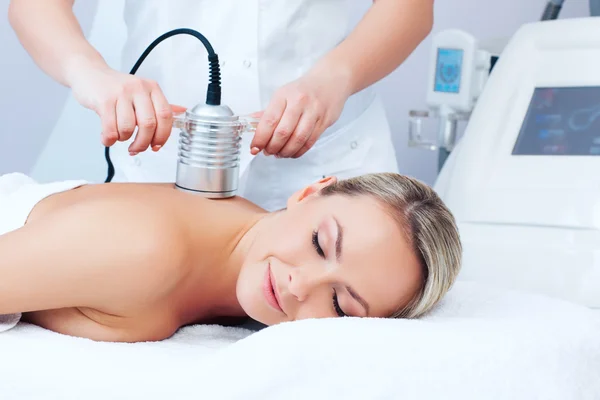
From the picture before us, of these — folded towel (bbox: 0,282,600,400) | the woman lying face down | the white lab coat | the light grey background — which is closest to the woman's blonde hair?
the woman lying face down

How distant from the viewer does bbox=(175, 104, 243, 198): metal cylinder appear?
118cm

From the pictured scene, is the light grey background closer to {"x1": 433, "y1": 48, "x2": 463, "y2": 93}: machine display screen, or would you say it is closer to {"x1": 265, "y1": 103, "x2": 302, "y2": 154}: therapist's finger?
{"x1": 433, "y1": 48, "x2": 463, "y2": 93}: machine display screen

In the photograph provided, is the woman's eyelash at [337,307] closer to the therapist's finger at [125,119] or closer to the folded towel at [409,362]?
the folded towel at [409,362]

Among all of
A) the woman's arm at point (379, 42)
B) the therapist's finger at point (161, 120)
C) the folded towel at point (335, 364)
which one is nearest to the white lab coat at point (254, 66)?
the woman's arm at point (379, 42)

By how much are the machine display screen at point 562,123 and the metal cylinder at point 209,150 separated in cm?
58

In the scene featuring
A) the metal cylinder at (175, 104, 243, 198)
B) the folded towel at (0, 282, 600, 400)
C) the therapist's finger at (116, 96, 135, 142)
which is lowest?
the folded towel at (0, 282, 600, 400)

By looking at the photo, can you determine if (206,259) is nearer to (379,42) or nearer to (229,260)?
(229,260)

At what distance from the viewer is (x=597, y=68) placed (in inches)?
59.3

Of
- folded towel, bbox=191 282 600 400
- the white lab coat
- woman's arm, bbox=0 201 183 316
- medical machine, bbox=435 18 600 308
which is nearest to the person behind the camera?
folded towel, bbox=191 282 600 400

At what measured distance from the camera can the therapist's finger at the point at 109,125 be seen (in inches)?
44.1

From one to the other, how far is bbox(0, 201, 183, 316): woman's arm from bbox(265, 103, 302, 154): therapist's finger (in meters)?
0.21

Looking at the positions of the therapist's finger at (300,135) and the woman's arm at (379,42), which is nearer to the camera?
the therapist's finger at (300,135)

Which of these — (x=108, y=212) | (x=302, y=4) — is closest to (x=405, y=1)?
(x=302, y=4)

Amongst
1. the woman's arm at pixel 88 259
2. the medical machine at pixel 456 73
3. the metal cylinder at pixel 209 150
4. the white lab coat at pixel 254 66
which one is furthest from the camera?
the medical machine at pixel 456 73
